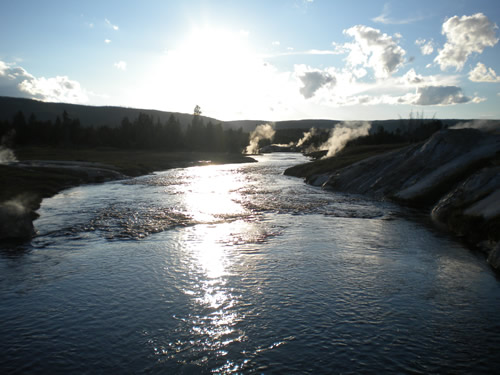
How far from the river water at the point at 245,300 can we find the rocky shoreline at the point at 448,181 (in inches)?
73.2

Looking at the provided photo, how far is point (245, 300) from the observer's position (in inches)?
496

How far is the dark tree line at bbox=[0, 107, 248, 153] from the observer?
131m

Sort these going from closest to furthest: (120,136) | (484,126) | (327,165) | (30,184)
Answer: (30,184) < (484,126) < (327,165) < (120,136)

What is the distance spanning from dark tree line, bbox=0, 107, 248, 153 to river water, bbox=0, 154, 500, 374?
121883 mm

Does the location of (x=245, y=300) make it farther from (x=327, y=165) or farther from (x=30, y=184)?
(x=327, y=165)

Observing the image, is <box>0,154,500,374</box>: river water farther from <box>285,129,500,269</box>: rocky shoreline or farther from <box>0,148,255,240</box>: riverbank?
<box>285,129,500,269</box>: rocky shoreline

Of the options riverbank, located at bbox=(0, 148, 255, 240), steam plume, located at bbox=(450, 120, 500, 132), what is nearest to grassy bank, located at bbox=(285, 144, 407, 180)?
steam plume, located at bbox=(450, 120, 500, 132)

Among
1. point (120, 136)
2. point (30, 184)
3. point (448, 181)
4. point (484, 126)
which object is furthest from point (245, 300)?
point (120, 136)

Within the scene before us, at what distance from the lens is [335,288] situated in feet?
44.8

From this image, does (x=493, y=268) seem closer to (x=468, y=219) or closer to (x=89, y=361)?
(x=468, y=219)

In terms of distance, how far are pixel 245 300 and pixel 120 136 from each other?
142 m

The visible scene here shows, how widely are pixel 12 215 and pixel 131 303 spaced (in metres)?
13.2

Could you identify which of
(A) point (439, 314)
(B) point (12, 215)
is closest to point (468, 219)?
(A) point (439, 314)

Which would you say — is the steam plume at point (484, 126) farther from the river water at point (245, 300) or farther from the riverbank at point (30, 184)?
the riverbank at point (30, 184)
